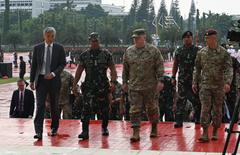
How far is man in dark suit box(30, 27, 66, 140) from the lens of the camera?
9.16 meters

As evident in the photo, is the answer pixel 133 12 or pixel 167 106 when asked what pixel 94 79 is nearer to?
pixel 167 106

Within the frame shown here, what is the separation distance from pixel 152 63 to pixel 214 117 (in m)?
1.23

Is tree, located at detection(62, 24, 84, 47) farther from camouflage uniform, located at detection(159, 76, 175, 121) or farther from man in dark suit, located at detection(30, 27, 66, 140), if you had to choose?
man in dark suit, located at detection(30, 27, 66, 140)

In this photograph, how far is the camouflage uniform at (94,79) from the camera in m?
9.09

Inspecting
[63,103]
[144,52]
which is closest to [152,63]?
[144,52]

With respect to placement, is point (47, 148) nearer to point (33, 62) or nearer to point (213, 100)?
point (33, 62)

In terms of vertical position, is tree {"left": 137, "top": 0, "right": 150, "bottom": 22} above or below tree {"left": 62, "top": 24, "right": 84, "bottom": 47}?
above

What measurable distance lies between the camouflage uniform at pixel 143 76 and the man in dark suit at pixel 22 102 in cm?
398

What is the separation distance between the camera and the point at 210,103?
875 centimetres

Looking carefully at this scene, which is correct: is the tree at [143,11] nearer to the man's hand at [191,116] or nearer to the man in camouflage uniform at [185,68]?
the man's hand at [191,116]

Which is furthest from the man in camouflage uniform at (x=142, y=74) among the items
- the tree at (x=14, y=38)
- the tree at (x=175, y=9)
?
the tree at (x=175, y=9)

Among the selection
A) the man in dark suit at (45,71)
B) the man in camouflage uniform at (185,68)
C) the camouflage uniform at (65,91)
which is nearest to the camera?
the man in dark suit at (45,71)

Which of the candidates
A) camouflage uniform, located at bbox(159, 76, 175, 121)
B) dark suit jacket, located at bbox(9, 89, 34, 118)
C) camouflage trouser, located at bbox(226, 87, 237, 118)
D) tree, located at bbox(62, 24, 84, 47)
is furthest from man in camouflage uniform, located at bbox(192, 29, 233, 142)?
tree, located at bbox(62, 24, 84, 47)

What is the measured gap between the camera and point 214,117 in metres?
8.84
